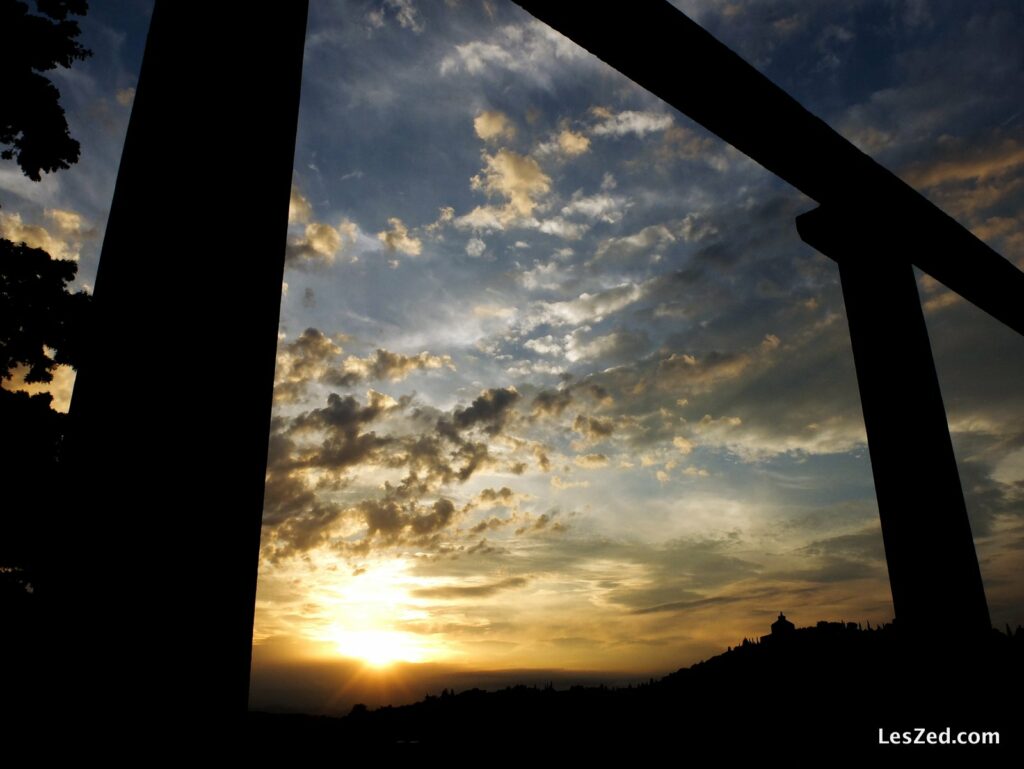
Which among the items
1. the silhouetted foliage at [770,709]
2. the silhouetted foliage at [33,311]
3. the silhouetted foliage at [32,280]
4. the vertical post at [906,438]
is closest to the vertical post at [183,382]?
the silhouetted foliage at [770,709]

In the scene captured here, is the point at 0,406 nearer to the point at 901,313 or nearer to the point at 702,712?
the point at 702,712

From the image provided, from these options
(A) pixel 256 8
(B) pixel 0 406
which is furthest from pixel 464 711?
(B) pixel 0 406

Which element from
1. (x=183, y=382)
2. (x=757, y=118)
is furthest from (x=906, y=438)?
(x=183, y=382)

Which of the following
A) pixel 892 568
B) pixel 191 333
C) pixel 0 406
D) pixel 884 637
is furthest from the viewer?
pixel 0 406

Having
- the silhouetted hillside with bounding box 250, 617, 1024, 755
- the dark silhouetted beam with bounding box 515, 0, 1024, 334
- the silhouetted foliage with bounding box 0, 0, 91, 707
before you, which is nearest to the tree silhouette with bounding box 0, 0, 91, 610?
the silhouetted foliage with bounding box 0, 0, 91, 707

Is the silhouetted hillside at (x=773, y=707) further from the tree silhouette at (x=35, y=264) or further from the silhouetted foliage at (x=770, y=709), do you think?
the tree silhouette at (x=35, y=264)

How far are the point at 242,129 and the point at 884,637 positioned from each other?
5267 millimetres

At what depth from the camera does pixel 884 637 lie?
474 cm

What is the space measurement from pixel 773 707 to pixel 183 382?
14.5ft

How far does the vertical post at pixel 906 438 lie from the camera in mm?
4254

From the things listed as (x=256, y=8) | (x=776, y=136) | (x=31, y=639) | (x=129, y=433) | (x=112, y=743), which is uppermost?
(x=776, y=136)

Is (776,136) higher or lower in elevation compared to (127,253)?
higher

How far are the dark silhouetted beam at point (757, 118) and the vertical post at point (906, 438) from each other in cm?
25

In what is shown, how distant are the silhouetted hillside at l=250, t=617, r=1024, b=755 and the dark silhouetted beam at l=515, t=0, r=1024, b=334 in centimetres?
312
